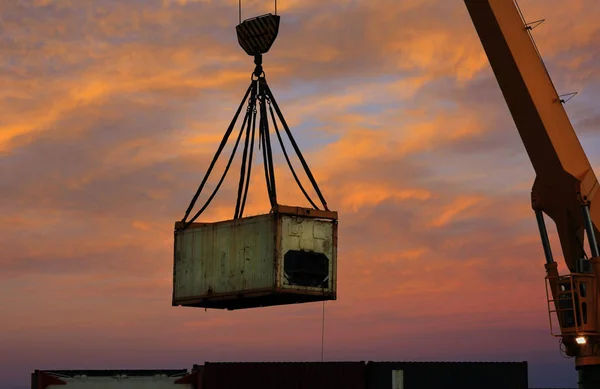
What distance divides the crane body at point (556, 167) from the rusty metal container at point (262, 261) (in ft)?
24.1

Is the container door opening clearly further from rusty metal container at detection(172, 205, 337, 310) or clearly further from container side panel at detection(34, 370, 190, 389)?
container side panel at detection(34, 370, 190, 389)

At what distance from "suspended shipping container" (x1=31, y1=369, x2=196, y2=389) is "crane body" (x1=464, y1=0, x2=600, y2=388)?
34.2 ft

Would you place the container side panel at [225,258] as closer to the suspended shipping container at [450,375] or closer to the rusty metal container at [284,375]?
the rusty metal container at [284,375]

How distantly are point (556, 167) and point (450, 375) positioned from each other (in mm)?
7302

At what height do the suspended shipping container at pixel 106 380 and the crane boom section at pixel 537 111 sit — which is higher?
the crane boom section at pixel 537 111


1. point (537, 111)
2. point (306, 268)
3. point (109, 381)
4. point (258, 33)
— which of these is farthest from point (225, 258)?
point (537, 111)

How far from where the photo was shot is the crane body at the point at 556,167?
24.4 metres

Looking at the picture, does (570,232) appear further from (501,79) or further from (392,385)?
(392,385)

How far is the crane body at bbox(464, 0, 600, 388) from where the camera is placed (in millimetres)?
24359

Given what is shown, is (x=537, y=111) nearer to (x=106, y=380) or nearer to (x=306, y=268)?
(x=306, y=268)

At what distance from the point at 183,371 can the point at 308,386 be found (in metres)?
6.84

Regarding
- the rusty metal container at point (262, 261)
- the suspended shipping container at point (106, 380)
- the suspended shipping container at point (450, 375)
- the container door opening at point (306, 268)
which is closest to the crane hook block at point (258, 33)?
the rusty metal container at point (262, 261)

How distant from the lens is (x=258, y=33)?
69.7 ft

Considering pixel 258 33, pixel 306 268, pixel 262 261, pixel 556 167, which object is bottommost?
pixel 306 268
